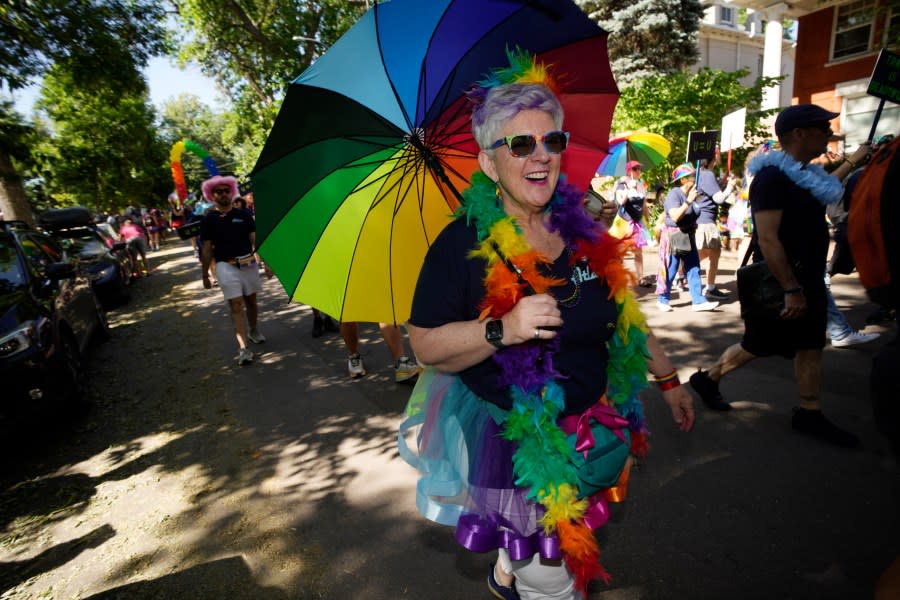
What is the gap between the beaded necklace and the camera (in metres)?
1.68

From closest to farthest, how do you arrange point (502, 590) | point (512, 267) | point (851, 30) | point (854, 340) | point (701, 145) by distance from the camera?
1. point (512, 267)
2. point (502, 590)
3. point (854, 340)
4. point (701, 145)
5. point (851, 30)

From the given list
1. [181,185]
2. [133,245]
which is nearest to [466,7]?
[133,245]

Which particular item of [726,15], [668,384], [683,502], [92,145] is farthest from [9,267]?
[726,15]

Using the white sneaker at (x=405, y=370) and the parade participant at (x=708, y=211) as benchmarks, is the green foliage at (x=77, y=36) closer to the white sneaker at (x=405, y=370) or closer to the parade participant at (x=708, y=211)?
the white sneaker at (x=405, y=370)

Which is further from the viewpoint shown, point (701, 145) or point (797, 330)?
point (701, 145)

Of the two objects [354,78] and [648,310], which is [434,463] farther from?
[648,310]

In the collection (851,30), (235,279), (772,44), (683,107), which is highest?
(772,44)

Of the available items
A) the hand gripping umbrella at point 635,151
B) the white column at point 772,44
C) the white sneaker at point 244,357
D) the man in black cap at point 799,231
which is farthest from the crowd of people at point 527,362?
the white column at point 772,44

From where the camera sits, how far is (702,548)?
2.59 metres

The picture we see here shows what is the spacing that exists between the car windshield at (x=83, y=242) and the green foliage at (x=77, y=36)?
3.23 m

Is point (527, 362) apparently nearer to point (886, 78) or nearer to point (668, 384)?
point (668, 384)

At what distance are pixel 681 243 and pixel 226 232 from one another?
568cm

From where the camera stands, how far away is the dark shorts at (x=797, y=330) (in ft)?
10.3

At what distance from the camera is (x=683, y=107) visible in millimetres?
12148
